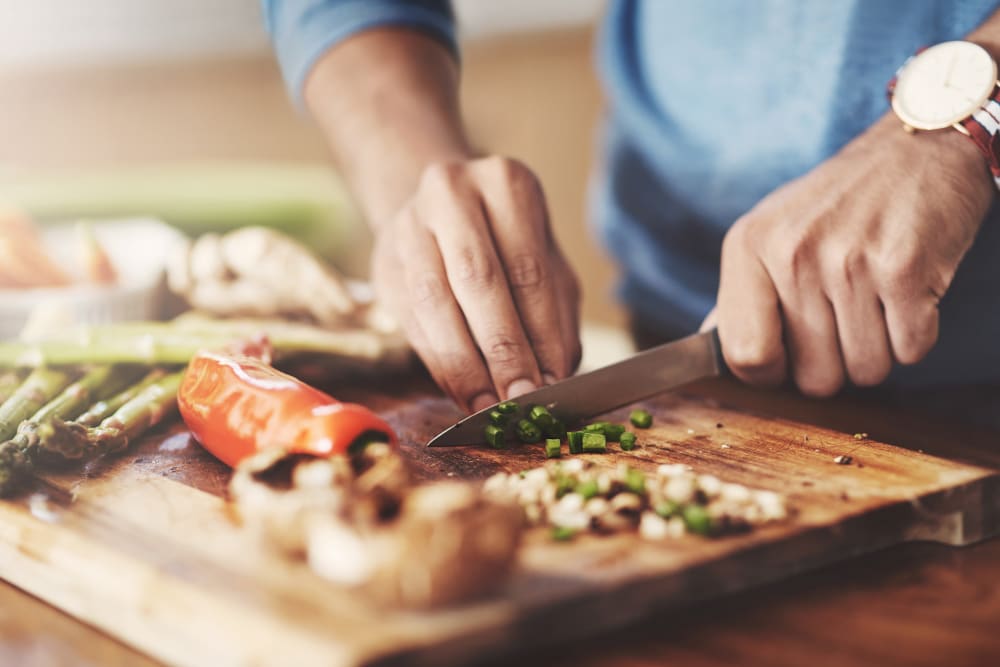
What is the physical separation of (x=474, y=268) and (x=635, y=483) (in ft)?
1.23

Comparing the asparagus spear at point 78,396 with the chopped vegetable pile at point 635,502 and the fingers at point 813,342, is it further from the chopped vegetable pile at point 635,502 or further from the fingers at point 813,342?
the fingers at point 813,342

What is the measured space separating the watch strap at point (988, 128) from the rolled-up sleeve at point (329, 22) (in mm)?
744

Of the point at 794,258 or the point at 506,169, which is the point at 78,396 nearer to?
the point at 506,169

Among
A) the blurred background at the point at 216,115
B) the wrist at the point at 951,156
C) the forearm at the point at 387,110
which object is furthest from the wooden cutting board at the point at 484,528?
the blurred background at the point at 216,115

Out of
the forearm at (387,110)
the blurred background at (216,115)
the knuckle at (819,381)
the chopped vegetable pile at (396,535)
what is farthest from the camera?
the blurred background at (216,115)

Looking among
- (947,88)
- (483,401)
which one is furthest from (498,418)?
(947,88)

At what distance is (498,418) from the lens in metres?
0.94

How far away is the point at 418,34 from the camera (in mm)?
1391

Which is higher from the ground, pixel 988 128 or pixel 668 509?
pixel 988 128

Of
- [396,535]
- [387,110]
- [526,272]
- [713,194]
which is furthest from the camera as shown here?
[713,194]

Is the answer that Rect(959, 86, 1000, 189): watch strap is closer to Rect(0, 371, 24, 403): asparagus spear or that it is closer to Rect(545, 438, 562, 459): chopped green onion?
Rect(545, 438, 562, 459): chopped green onion

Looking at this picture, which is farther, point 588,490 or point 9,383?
point 9,383

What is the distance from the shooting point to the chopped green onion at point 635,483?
757mm

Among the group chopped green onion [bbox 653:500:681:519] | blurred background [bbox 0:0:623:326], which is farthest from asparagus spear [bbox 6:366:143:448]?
blurred background [bbox 0:0:623:326]
